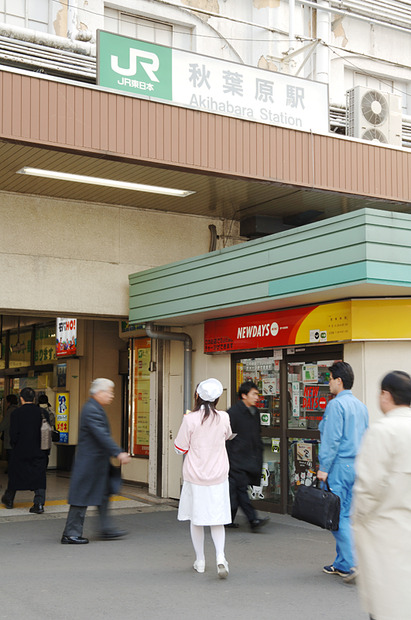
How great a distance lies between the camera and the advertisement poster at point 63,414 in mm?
15875

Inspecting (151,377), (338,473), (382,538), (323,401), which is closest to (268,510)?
(323,401)

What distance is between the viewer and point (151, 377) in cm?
1244

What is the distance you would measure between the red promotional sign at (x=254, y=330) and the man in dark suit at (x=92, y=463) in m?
2.64

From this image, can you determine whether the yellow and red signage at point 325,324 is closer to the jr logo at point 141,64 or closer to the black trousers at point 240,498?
Result: the black trousers at point 240,498

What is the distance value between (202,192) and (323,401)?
10.8 feet

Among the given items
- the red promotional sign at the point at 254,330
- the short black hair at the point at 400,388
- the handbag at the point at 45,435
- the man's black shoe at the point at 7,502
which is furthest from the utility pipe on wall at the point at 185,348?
the short black hair at the point at 400,388

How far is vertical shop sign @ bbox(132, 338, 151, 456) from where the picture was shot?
13062 mm

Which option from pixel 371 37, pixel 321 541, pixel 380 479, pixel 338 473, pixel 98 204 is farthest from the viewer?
pixel 371 37

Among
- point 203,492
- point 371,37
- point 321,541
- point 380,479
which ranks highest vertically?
point 371,37

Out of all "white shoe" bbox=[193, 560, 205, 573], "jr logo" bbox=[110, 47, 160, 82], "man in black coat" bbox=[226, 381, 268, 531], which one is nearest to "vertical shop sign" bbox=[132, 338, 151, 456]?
"man in black coat" bbox=[226, 381, 268, 531]

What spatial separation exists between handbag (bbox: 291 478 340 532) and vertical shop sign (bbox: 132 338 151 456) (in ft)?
22.3

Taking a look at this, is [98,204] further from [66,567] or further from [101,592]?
Answer: [101,592]

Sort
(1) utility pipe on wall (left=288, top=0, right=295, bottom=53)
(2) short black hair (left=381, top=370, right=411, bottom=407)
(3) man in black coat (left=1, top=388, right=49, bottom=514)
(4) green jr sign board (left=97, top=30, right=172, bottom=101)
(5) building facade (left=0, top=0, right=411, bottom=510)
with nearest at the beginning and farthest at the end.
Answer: (2) short black hair (left=381, top=370, right=411, bottom=407)
(5) building facade (left=0, top=0, right=411, bottom=510)
(4) green jr sign board (left=97, top=30, right=172, bottom=101)
(3) man in black coat (left=1, top=388, right=49, bottom=514)
(1) utility pipe on wall (left=288, top=0, right=295, bottom=53)

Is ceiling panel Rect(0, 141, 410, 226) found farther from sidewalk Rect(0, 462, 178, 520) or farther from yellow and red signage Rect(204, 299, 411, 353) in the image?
sidewalk Rect(0, 462, 178, 520)
